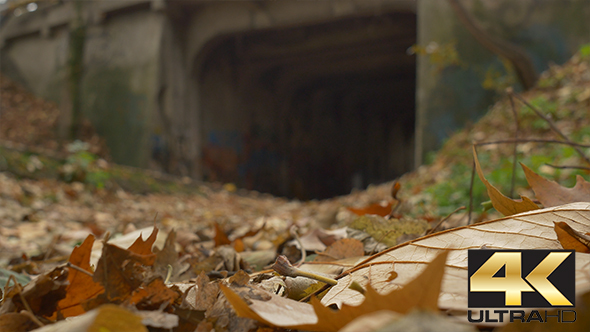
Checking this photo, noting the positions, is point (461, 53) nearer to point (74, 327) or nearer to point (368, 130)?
point (74, 327)

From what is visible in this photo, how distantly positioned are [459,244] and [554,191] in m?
0.25

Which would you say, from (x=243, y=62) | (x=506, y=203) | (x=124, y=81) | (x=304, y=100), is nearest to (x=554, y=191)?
(x=506, y=203)

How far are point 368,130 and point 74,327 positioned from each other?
17.5m

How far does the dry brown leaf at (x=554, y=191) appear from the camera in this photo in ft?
2.27

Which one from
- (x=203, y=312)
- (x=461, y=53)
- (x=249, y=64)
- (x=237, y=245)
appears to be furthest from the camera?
(x=249, y=64)

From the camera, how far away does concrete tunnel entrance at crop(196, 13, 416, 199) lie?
983 cm

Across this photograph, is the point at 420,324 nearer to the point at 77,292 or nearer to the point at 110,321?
the point at 110,321

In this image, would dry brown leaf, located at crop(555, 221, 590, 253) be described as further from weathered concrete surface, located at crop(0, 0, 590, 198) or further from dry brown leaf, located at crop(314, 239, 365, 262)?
weathered concrete surface, located at crop(0, 0, 590, 198)

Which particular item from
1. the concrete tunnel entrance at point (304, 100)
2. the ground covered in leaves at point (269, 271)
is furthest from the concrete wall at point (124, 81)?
the ground covered in leaves at point (269, 271)

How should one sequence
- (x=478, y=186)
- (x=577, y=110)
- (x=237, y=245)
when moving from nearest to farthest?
(x=237, y=245)
(x=478, y=186)
(x=577, y=110)

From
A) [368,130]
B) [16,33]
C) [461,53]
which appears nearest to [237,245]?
[461,53]

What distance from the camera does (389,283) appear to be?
534mm

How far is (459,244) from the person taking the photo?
22.9 inches

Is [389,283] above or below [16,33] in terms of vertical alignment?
below
